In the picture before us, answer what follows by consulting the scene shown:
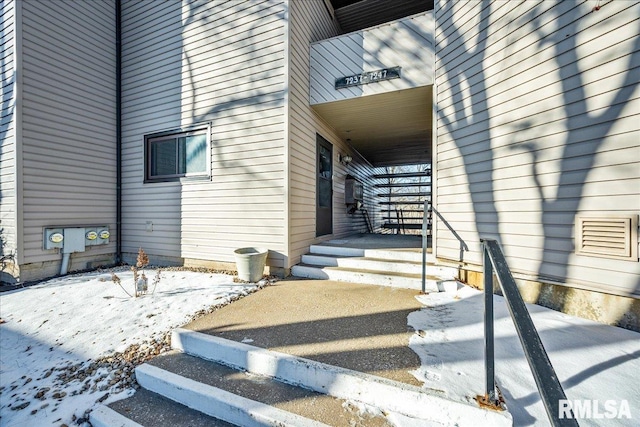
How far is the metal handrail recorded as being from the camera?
0.83 m

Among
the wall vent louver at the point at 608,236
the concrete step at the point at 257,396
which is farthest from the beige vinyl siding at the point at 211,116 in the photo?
the wall vent louver at the point at 608,236

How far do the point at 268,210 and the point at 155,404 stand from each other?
264 cm

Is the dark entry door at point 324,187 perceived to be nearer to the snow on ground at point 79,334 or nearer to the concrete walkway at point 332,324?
the concrete walkway at point 332,324

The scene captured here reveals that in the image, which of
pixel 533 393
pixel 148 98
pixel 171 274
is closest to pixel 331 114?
pixel 148 98

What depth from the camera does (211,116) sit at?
4375 mm

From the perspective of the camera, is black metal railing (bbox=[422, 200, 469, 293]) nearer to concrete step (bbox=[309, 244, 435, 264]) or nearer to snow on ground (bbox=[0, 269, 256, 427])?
concrete step (bbox=[309, 244, 435, 264])

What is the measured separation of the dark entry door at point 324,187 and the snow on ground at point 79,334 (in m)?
2.00

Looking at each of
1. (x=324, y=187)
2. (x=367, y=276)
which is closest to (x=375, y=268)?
(x=367, y=276)

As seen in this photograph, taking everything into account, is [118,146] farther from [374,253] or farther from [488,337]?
[488,337]

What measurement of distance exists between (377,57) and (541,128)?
248 cm

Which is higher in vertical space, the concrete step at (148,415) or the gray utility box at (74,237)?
the gray utility box at (74,237)

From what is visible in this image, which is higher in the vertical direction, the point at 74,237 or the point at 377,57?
the point at 377,57

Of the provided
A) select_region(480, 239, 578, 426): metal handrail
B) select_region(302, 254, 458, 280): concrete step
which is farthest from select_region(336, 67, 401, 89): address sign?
select_region(480, 239, 578, 426): metal handrail

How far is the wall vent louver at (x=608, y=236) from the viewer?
204 centimetres
